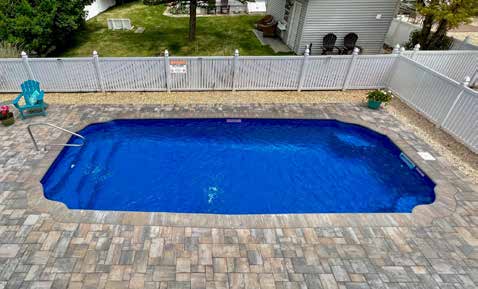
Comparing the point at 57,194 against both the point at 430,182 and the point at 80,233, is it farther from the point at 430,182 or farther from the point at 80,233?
the point at 430,182

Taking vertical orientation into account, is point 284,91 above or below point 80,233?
above

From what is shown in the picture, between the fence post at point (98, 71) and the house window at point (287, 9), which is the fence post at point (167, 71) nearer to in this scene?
the fence post at point (98, 71)

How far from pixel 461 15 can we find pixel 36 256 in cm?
1596

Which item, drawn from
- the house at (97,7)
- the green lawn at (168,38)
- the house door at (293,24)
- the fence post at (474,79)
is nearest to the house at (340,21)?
the house door at (293,24)

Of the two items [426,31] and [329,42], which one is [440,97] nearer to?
[329,42]

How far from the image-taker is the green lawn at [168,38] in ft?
46.0

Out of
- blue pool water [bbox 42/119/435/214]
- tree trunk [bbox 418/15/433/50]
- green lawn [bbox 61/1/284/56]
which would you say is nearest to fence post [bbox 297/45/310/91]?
blue pool water [bbox 42/119/435/214]

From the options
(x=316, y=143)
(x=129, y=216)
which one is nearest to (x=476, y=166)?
(x=316, y=143)

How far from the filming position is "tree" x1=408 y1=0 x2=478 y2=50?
428 inches

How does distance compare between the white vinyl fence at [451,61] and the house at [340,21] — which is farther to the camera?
the house at [340,21]

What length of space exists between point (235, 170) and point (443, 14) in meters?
11.3

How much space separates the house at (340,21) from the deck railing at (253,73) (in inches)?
156

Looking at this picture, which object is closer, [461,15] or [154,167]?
[154,167]

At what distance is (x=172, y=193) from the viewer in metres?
6.59
